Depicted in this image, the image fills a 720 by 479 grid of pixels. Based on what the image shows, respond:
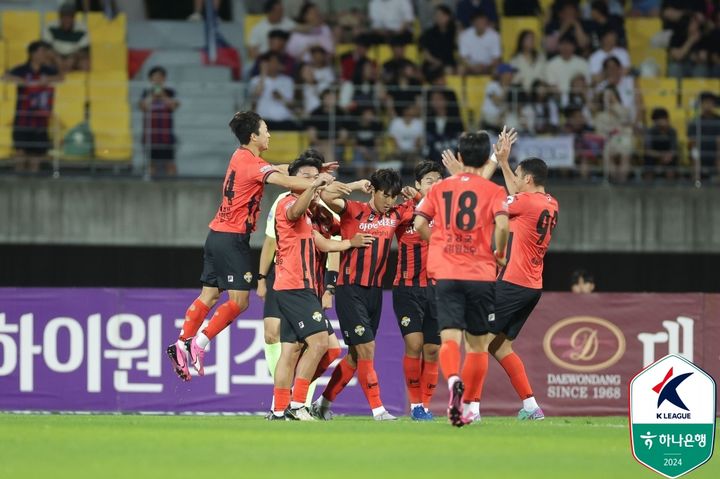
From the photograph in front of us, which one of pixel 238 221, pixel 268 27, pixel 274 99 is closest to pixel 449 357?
pixel 238 221

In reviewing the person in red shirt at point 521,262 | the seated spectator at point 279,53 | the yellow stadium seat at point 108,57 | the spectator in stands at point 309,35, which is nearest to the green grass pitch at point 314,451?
the person in red shirt at point 521,262

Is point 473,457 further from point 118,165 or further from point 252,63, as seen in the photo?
point 252,63

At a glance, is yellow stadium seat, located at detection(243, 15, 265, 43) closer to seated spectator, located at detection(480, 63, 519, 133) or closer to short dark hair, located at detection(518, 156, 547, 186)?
seated spectator, located at detection(480, 63, 519, 133)

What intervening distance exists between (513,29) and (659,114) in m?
3.14

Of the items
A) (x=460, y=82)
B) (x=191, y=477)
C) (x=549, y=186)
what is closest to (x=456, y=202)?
(x=191, y=477)

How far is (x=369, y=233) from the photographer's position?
45.0 ft

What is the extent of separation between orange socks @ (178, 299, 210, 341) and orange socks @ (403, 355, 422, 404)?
1.92 metres

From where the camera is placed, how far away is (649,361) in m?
17.2

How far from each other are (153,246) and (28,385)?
3654 mm

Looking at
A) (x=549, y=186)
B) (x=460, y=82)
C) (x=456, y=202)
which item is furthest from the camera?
(x=460, y=82)

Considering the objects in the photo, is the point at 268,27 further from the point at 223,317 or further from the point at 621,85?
the point at 223,317

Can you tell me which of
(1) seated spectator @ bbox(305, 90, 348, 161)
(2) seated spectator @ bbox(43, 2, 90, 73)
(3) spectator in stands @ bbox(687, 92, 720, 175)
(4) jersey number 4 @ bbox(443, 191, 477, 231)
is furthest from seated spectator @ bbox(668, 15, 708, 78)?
(4) jersey number 4 @ bbox(443, 191, 477, 231)

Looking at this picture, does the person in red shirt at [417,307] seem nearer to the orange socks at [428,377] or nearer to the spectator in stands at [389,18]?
the orange socks at [428,377]

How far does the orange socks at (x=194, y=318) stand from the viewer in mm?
13594
